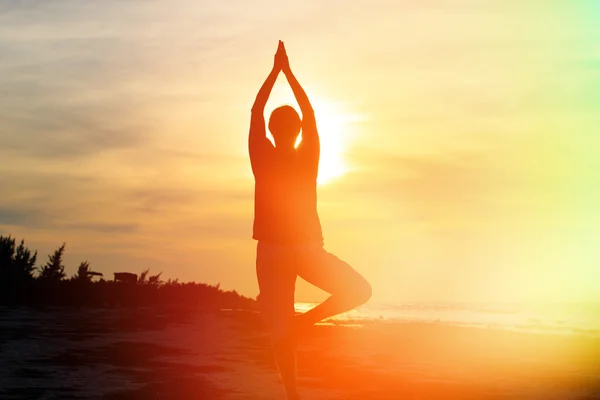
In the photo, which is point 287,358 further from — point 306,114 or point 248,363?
point 248,363

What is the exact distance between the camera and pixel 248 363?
12367mm

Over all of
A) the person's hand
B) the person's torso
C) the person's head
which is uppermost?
the person's hand

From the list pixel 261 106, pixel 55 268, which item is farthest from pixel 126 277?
pixel 261 106

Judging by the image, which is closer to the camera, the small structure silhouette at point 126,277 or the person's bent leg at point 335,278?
the person's bent leg at point 335,278

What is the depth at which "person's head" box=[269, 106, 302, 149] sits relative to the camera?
7422 mm

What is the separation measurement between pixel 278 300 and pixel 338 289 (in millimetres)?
586

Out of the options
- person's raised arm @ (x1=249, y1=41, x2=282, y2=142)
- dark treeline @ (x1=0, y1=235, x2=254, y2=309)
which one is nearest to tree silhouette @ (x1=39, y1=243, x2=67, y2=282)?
dark treeline @ (x1=0, y1=235, x2=254, y2=309)

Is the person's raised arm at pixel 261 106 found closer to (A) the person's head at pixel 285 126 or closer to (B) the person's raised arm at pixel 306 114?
(A) the person's head at pixel 285 126

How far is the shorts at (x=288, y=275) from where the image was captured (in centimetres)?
709

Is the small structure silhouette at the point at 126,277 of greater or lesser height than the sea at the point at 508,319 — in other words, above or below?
above

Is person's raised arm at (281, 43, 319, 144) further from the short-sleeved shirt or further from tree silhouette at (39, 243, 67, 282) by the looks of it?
tree silhouette at (39, 243, 67, 282)

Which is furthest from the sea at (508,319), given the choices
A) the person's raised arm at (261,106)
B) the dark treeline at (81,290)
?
the person's raised arm at (261,106)

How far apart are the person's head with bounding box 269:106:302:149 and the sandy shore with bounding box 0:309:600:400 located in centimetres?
309

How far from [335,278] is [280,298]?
22.6 inches
